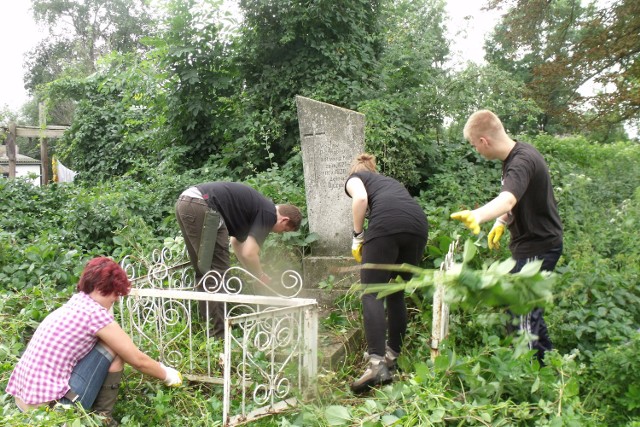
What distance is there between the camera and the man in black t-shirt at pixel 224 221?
390cm

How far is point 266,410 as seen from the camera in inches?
118

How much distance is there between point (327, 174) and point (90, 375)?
2914 mm

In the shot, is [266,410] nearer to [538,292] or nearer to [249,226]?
[249,226]

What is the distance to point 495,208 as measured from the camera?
2467 millimetres

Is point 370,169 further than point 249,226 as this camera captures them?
No

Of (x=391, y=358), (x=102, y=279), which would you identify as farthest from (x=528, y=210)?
(x=102, y=279)

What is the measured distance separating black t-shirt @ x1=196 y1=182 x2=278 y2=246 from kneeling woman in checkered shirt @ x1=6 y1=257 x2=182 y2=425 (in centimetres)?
110

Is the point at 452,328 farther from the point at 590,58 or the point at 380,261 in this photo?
the point at 590,58

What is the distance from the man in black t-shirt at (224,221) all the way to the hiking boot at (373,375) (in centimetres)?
114

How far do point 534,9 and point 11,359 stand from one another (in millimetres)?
10862

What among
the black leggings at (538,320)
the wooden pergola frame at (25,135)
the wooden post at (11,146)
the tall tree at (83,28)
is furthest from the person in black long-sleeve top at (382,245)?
the tall tree at (83,28)

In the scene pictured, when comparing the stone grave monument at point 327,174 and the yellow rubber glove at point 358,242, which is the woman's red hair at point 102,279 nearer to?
the yellow rubber glove at point 358,242

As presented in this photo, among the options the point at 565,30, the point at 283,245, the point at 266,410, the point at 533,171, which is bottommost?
the point at 266,410

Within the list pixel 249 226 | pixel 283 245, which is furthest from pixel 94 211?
pixel 249 226
